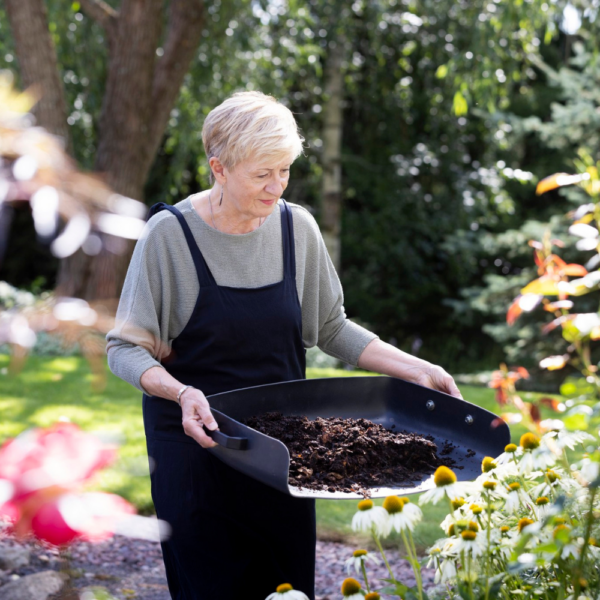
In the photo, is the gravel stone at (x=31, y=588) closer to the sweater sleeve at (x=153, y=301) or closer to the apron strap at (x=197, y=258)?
the sweater sleeve at (x=153, y=301)

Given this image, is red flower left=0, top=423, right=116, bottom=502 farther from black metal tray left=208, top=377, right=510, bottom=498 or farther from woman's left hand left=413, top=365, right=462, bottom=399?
woman's left hand left=413, top=365, right=462, bottom=399

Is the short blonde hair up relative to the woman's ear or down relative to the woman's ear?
up

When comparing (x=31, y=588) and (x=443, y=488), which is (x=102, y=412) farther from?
(x=443, y=488)

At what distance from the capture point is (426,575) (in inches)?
113

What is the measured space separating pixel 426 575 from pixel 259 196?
1.87 metres

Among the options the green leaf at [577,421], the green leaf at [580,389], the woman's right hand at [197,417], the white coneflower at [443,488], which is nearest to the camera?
the green leaf at [577,421]

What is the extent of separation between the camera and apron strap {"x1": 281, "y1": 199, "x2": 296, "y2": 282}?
182 centimetres

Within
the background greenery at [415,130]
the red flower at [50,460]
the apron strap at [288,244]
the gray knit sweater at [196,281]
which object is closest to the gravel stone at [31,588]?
the gray knit sweater at [196,281]

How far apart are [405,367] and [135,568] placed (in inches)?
67.4

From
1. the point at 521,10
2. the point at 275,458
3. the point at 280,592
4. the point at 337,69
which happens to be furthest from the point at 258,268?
the point at 337,69

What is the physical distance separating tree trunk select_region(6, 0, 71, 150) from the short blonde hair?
4445 millimetres

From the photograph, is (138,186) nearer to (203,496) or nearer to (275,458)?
(203,496)

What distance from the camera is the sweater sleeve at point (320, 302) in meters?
1.88

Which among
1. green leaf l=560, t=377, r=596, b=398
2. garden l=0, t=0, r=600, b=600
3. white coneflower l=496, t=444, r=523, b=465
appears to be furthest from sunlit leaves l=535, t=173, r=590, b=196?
white coneflower l=496, t=444, r=523, b=465
